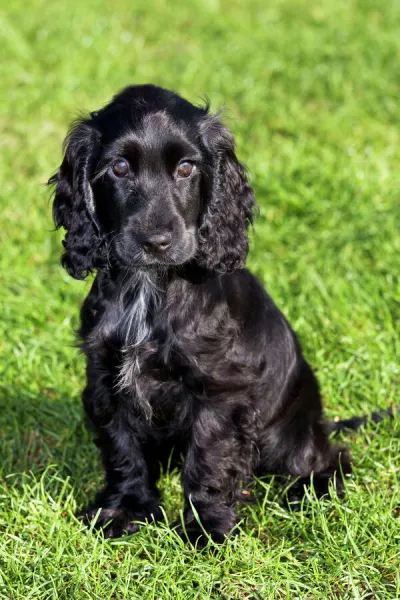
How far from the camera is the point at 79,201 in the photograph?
357 cm

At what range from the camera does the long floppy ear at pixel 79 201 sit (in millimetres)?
3516

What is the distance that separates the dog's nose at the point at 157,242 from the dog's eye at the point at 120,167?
0.31 metres

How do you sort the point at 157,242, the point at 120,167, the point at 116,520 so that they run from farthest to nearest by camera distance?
the point at 116,520 → the point at 120,167 → the point at 157,242

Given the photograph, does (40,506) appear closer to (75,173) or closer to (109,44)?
(75,173)

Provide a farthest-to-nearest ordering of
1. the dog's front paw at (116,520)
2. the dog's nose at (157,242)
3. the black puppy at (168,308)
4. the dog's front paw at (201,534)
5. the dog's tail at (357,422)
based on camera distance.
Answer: the dog's tail at (357,422)
the dog's front paw at (116,520)
the dog's front paw at (201,534)
the black puppy at (168,308)
the dog's nose at (157,242)

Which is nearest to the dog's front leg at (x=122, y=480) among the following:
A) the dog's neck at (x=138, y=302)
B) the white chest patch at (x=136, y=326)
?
the white chest patch at (x=136, y=326)

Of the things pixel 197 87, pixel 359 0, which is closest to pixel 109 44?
pixel 197 87

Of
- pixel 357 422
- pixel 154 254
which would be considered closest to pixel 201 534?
pixel 357 422

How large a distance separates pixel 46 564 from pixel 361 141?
4.80 meters

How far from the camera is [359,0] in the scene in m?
10.0

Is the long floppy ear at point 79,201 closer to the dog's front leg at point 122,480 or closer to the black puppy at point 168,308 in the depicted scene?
the black puppy at point 168,308

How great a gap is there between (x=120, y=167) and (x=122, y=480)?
1.44m

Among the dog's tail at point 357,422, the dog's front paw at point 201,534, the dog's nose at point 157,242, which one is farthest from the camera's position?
the dog's tail at point 357,422

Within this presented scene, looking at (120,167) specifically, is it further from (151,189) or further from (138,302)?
(138,302)
